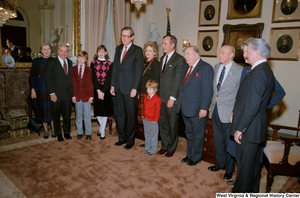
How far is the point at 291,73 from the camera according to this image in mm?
5246

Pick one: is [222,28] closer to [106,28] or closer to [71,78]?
[106,28]

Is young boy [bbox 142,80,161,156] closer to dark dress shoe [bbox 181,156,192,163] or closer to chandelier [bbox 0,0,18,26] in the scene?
dark dress shoe [bbox 181,156,192,163]

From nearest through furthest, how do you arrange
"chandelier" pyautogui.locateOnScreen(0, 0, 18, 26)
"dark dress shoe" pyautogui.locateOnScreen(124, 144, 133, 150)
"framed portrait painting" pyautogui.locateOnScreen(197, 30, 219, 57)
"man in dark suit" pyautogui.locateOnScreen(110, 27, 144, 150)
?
"man in dark suit" pyautogui.locateOnScreen(110, 27, 144, 150) → "dark dress shoe" pyautogui.locateOnScreen(124, 144, 133, 150) → "chandelier" pyautogui.locateOnScreen(0, 0, 18, 26) → "framed portrait painting" pyautogui.locateOnScreen(197, 30, 219, 57)

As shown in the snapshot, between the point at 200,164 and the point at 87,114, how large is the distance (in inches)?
82.7

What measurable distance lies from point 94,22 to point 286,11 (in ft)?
14.4

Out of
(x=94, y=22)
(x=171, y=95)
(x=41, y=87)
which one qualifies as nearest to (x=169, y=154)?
(x=171, y=95)

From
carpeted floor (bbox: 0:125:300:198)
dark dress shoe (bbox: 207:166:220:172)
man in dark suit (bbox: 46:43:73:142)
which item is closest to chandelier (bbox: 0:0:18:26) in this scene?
man in dark suit (bbox: 46:43:73:142)

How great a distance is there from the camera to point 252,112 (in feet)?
6.99

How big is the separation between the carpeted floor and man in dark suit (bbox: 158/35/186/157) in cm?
39

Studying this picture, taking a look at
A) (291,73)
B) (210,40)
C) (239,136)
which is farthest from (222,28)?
(239,136)

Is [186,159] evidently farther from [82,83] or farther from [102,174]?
[82,83]

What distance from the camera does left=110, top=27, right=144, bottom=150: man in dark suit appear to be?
3695mm

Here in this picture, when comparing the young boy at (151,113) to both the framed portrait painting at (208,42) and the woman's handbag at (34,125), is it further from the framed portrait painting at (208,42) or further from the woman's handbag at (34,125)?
the framed portrait painting at (208,42)

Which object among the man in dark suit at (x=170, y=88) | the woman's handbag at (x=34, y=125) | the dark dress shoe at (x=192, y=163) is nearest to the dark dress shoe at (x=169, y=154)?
the man in dark suit at (x=170, y=88)
